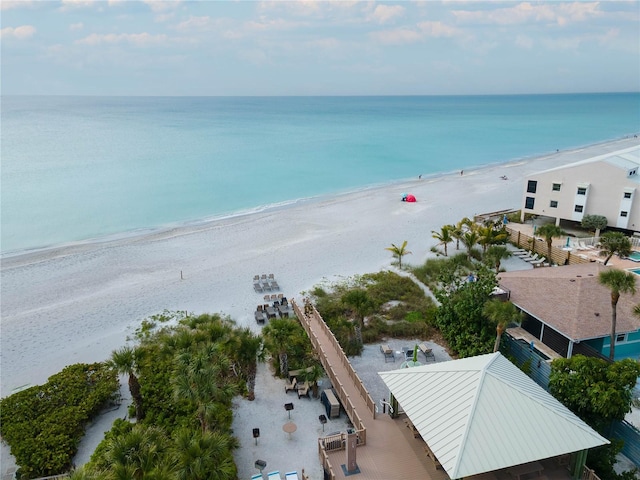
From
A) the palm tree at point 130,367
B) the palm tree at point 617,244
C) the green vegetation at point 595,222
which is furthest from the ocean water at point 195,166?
the palm tree at point 617,244

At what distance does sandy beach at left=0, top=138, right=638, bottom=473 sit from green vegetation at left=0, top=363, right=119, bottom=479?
1.10 meters

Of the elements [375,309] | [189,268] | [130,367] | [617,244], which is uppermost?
[617,244]

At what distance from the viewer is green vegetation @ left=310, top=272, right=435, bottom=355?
1923cm

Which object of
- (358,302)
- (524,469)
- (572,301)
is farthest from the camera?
(358,302)

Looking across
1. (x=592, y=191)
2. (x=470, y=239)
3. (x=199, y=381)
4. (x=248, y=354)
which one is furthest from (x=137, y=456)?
(x=592, y=191)

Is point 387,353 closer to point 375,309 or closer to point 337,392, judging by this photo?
point 337,392

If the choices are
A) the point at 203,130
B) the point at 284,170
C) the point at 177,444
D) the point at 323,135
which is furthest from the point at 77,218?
the point at 203,130

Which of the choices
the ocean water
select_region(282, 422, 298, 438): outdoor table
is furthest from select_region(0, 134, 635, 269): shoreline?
select_region(282, 422, 298, 438): outdoor table

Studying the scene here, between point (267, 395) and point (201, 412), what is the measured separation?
12.5 feet

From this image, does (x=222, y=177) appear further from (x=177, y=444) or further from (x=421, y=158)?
(x=177, y=444)

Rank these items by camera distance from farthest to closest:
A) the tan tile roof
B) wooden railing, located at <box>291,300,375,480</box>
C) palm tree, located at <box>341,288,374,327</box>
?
palm tree, located at <box>341,288,374,327</box> < the tan tile roof < wooden railing, located at <box>291,300,375,480</box>

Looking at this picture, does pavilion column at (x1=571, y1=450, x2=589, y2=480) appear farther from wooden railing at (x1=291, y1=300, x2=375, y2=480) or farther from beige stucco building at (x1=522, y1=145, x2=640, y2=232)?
beige stucco building at (x1=522, y1=145, x2=640, y2=232)

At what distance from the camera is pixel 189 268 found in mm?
30031

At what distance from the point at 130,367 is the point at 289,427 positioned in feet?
17.6
